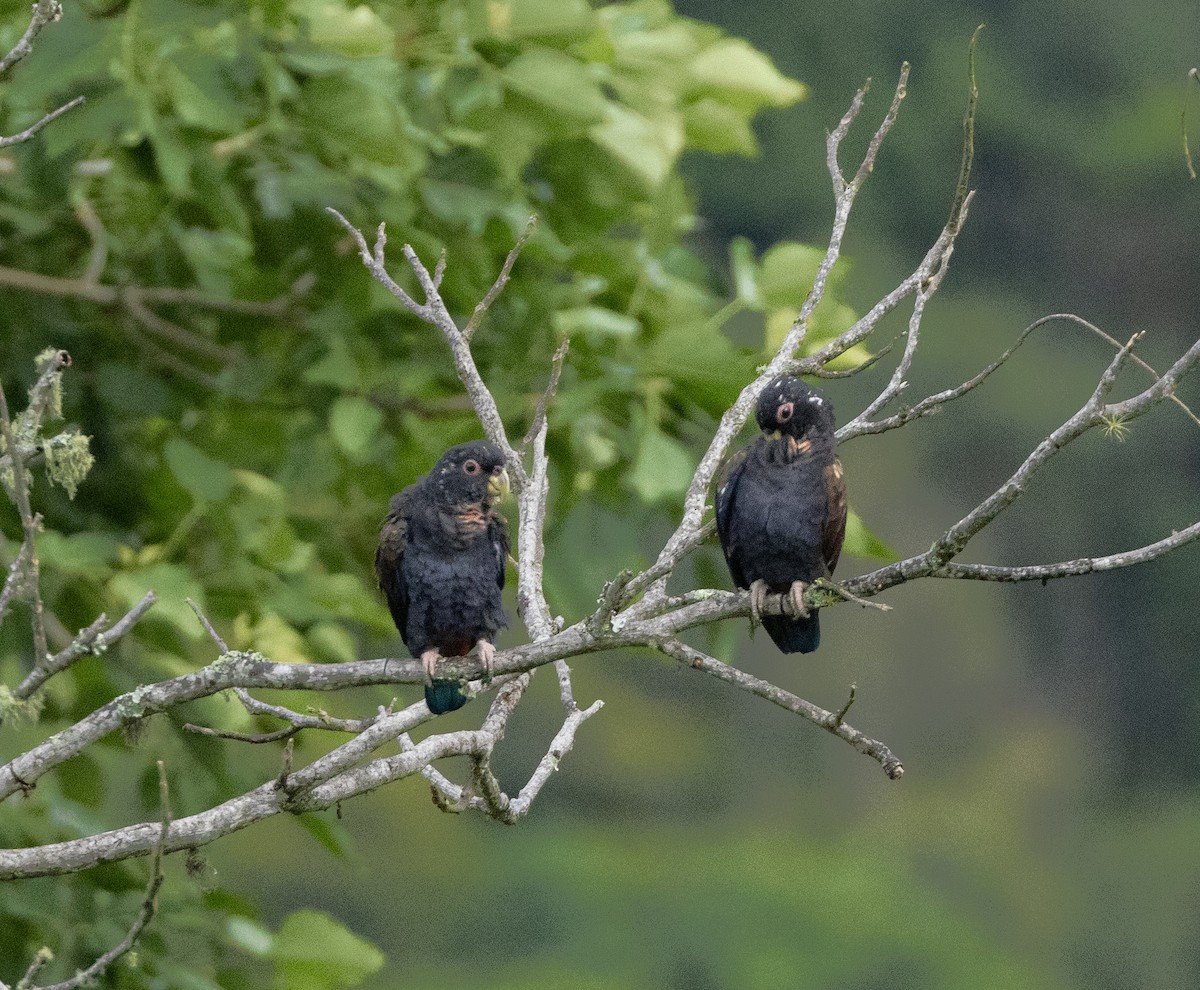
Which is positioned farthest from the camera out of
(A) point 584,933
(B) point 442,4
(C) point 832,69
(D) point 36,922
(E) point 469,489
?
(C) point 832,69

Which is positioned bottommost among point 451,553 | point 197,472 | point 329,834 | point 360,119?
point 329,834

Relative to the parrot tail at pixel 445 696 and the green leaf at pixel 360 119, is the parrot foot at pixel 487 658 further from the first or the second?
the green leaf at pixel 360 119

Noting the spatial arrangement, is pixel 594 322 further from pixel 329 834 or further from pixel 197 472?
pixel 329 834

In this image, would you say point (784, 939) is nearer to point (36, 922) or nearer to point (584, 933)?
point (584, 933)

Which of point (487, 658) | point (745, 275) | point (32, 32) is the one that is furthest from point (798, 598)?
point (32, 32)

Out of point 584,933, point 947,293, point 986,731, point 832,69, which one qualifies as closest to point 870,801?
point 986,731

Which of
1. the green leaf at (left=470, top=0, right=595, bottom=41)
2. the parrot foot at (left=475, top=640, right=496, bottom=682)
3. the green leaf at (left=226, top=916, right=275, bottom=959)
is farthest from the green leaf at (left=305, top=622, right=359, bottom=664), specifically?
the green leaf at (left=470, top=0, right=595, bottom=41)

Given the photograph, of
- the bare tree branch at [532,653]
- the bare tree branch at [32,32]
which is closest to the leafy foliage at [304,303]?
the bare tree branch at [532,653]

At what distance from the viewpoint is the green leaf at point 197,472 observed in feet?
11.9

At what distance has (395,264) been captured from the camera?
157 inches

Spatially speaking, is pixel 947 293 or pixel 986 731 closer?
pixel 986 731

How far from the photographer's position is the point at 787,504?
3.12m

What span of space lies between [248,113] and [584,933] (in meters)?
12.5

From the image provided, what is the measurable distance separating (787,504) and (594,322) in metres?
0.73
